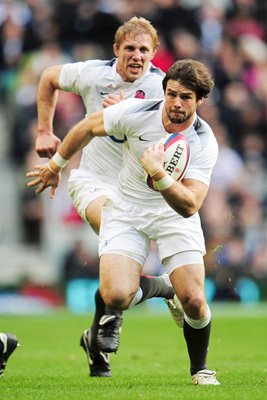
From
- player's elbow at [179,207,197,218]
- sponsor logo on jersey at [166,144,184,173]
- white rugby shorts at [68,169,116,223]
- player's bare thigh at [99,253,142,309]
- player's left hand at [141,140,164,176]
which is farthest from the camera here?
white rugby shorts at [68,169,116,223]

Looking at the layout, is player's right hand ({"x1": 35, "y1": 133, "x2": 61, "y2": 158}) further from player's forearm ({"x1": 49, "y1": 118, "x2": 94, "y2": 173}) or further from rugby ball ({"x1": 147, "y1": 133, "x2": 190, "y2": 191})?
rugby ball ({"x1": 147, "y1": 133, "x2": 190, "y2": 191})

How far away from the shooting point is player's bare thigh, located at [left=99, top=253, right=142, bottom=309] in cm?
809

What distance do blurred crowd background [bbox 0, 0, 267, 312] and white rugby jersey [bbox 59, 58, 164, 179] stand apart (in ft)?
25.6

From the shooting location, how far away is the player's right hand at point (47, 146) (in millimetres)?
9391

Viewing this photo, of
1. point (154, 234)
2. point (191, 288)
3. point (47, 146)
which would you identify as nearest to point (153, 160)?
point (154, 234)

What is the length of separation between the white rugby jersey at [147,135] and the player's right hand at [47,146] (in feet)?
3.48

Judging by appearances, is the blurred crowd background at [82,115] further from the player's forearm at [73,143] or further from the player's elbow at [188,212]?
the player's elbow at [188,212]

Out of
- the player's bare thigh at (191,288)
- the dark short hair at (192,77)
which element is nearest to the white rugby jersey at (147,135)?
the dark short hair at (192,77)

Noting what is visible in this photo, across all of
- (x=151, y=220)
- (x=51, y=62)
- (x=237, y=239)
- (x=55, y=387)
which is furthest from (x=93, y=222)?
(x=51, y=62)

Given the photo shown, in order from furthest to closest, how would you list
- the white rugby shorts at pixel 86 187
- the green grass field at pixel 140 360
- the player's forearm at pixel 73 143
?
the white rugby shorts at pixel 86 187 < the player's forearm at pixel 73 143 < the green grass field at pixel 140 360

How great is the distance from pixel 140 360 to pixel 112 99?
2.98 meters

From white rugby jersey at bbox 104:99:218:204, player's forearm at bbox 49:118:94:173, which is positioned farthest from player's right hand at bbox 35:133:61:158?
white rugby jersey at bbox 104:99:218:204

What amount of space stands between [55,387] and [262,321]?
7.78 m

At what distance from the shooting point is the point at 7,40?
20141 mm
